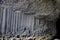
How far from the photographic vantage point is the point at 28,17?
175 inches

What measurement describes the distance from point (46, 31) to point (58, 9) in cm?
80

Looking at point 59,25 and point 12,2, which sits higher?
point 12,2

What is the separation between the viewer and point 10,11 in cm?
446

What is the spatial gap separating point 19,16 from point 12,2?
500mm

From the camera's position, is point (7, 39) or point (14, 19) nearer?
point (7, 39)

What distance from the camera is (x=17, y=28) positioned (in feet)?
14.6

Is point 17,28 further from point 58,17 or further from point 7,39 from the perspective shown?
point 58,17

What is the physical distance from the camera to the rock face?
4445 mm

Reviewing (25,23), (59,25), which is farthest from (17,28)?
(59,25)

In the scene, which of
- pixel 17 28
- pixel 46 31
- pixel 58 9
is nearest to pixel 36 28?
pixel 46 31

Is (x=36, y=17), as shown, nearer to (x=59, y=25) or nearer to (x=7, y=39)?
(x=59, y=25)

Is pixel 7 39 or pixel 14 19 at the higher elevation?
pixel 14 19

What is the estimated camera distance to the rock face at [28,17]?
445 cm

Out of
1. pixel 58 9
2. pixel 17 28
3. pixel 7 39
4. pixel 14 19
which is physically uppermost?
pixel 58 9
